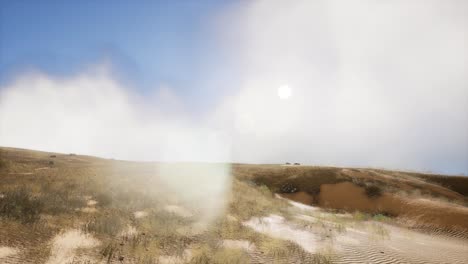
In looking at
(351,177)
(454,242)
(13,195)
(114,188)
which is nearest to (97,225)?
(13,195)

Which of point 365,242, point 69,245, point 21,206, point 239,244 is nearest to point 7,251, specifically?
point 69,245

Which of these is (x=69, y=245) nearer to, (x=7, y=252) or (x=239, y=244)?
(x=7, y=252)

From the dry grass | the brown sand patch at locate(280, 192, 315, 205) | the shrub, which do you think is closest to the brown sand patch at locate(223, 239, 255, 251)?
the dry grass

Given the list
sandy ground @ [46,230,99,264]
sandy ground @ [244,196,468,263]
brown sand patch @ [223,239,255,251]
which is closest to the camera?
sandy ground @ [46,230,99,264]

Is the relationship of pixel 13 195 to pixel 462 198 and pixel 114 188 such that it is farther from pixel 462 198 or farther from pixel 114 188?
pixel 462 198

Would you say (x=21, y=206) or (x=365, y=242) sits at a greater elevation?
(x=21, y=206)

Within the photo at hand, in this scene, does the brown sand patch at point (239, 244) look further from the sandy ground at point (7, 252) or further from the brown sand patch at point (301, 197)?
the brown sand patch at point (301, 197)

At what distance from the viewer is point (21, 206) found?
34.3 ft

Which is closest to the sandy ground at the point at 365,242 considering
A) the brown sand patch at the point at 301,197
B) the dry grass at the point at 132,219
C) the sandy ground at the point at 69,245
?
the dry grass at the point at 132,219

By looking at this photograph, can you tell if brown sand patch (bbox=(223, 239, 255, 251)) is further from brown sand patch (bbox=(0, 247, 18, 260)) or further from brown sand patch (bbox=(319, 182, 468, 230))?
brown sand patch (bbox=(319, 182, 468, 230))

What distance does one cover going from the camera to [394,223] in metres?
18.3

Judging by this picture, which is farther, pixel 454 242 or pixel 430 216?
pixel 430 216

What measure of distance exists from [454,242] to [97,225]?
16.5 meters

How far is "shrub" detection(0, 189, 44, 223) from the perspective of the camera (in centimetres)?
970
